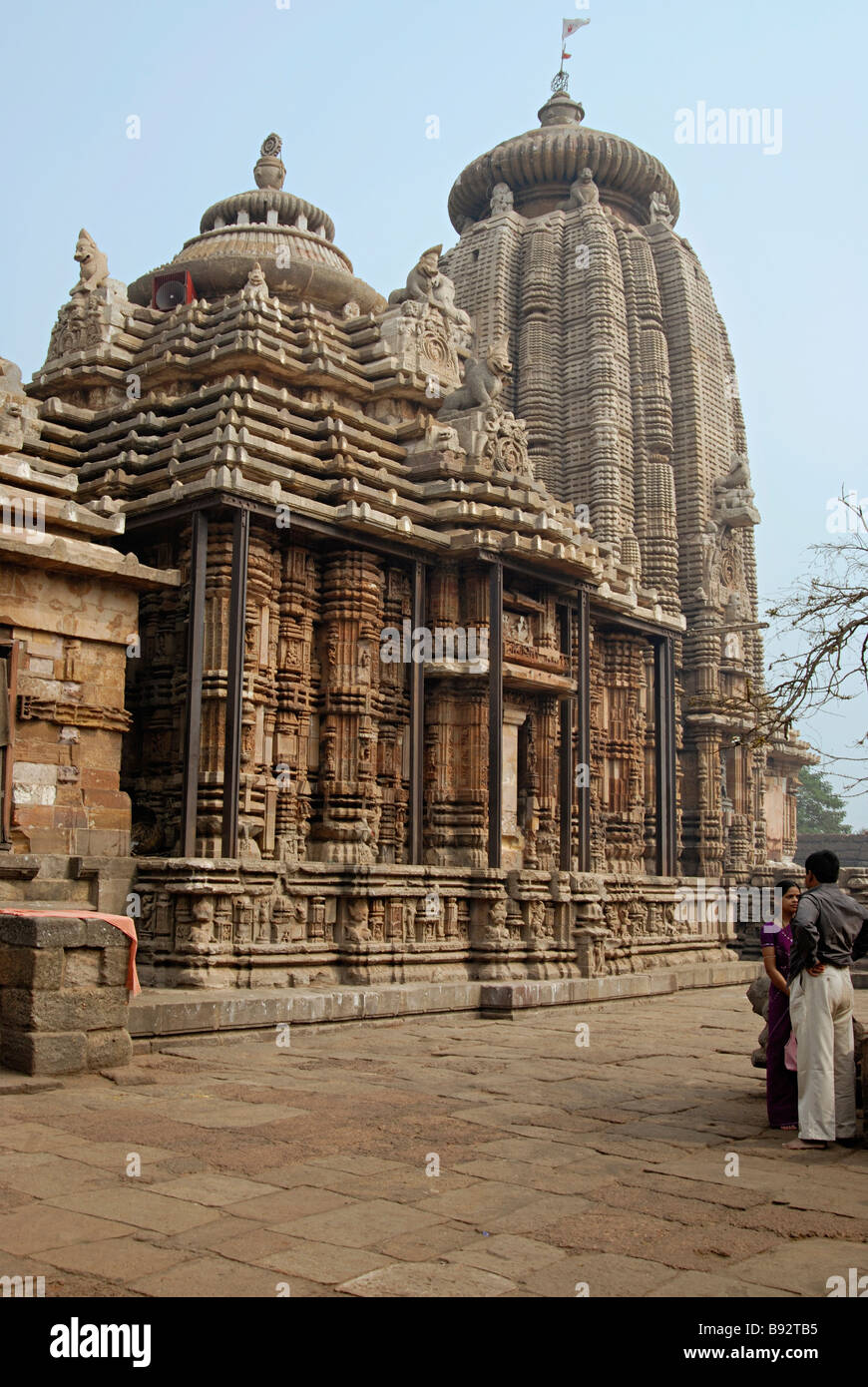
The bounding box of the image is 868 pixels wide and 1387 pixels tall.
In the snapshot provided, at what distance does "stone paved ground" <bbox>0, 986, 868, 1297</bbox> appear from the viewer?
14.2 ft

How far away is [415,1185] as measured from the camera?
5.63 metres

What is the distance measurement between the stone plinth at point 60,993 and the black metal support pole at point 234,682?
5142 mm

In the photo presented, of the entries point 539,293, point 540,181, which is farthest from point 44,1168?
point 540,181

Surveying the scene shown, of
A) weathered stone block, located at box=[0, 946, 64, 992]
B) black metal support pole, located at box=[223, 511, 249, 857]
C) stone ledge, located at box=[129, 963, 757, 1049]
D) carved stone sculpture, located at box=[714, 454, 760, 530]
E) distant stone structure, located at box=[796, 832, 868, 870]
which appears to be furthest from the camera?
distant stone structure, located at box=[796, 832, 868, 870]

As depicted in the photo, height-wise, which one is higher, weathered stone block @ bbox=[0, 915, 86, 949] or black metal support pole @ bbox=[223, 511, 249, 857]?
black metal support pole @ bbox=[223, 511, 249, 857]

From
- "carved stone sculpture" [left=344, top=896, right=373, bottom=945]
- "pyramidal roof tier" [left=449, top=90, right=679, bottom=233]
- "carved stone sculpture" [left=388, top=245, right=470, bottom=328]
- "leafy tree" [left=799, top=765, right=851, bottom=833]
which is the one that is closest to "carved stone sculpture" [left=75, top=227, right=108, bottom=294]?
"carved stone sculpture" [left=388, top=245, right=470, bottom=328]

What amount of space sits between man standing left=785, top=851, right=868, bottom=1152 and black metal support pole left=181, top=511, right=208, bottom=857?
810 cm

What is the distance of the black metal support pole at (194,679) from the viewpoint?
1375cm

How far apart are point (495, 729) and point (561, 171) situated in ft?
72.2

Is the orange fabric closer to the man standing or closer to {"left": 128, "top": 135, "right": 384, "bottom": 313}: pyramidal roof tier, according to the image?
the man standing

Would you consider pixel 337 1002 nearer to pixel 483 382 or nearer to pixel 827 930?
pixel 827 930

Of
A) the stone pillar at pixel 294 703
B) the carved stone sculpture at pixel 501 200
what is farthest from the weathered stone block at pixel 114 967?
the carved stone sculpture at pixel 501 200

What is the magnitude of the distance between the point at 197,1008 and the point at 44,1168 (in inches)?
200
